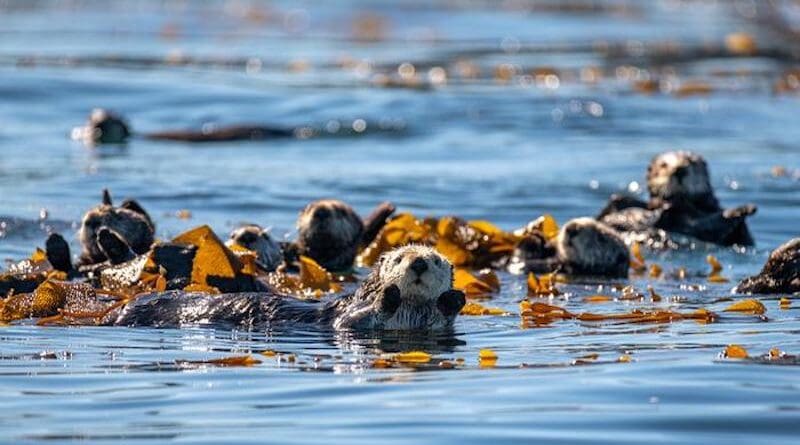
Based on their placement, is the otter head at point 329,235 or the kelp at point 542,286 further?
the otter head at point 329,235

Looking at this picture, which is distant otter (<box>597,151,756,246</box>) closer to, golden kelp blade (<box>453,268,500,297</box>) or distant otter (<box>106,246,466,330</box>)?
golden kelp blade (<box>453,268,500,297</box>)

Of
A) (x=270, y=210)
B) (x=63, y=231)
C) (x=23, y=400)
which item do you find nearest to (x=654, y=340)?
(x=23, y=400)

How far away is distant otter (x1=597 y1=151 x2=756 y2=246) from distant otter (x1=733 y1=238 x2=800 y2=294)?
2.18m

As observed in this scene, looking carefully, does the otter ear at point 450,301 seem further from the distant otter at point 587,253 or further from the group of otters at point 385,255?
the distant otter at point 587,253

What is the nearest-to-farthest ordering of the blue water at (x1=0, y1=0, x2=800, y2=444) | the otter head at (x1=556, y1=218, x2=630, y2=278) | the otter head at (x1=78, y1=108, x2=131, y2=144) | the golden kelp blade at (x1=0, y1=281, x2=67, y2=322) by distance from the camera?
the blue water at (x1=0, y1=0, x2=800, y2=444), the golden kelp blade at (x1=0, y1=281, x2=67, y2=322), the otter head at (x1=556, y1=218, x2=630, y2=278), the otter head at (x1=78, y1=108, x2=131, y2=144)

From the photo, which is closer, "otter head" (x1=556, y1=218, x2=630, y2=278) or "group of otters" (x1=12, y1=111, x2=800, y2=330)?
"group of otters" (x1=12, y1=111, x2=800, y2=330)

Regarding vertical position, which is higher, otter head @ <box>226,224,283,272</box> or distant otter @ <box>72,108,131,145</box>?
distant otter @ <box>72,108,131,145</box>

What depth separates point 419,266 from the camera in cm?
673

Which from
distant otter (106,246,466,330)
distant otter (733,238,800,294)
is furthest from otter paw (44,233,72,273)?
distant otter (733,238,800,294)

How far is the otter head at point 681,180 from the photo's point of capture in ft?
35.3

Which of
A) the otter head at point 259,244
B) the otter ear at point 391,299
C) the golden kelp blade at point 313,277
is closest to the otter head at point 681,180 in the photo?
the otter head at point 259,244

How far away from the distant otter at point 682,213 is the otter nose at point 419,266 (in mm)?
4259

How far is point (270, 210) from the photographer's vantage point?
1241cm

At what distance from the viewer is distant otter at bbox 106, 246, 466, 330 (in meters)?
6.81
